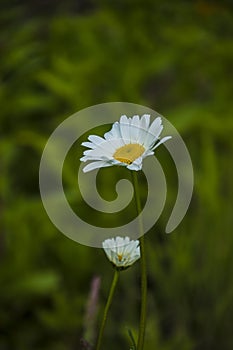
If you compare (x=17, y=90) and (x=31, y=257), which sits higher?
(x=17, y=90)

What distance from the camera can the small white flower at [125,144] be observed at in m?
0.31

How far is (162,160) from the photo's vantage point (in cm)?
149

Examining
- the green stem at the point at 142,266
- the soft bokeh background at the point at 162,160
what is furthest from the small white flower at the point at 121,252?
the soft bokeh background at the point at 162,160

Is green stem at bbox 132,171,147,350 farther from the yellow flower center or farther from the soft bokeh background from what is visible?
the soft bokeh background

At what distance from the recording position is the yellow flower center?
1.04 ft

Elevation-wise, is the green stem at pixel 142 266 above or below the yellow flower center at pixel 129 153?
below

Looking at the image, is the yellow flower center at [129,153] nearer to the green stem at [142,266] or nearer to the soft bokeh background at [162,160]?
the green stem at [142,266]

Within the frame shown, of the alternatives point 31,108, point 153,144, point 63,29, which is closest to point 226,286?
point 31,108

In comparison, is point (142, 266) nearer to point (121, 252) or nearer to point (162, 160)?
point (121, 252)

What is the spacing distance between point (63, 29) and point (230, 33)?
15.4 inches

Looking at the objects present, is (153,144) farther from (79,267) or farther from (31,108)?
(31,108)

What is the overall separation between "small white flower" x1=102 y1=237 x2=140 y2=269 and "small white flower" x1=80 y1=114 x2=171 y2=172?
49 mm

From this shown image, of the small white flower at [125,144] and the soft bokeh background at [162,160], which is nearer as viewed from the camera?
the small white flower at [125,144]

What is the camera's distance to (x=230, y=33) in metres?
1.60
